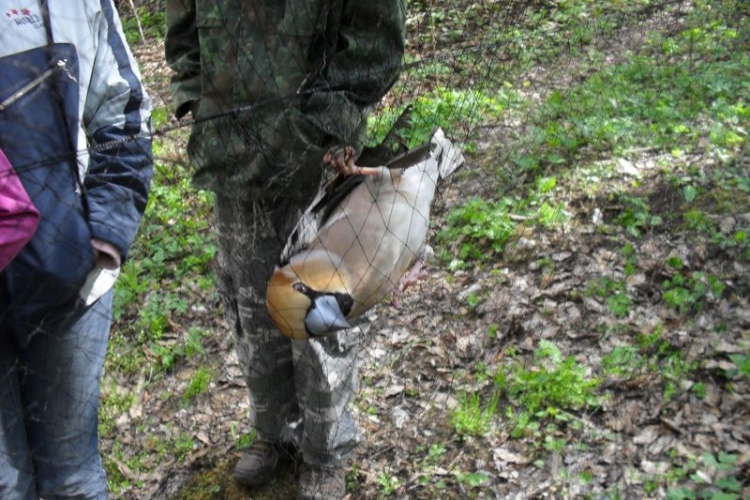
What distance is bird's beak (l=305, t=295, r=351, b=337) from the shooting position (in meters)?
Answer: 1.88

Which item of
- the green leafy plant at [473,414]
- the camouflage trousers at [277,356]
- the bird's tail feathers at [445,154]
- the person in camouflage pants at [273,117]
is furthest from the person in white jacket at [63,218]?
the green leafy plant at [473,414]

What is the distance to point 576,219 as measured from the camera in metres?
4.15

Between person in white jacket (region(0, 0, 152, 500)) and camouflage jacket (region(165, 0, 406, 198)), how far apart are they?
243mm

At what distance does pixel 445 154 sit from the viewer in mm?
2381

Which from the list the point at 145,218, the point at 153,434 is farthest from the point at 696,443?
the point at 145,218

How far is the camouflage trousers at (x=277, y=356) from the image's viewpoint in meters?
2.29

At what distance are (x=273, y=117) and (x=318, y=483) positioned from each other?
4.45 feet

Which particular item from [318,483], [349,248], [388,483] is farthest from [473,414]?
[349,248]

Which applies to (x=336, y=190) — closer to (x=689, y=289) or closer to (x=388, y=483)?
(x=388, y=483)

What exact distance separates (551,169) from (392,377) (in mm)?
1739

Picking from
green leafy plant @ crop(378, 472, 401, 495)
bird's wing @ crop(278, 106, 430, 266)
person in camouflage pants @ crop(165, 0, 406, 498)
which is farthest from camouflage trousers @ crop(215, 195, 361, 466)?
green leafy plant @ crop(378, 472, 401, 495)

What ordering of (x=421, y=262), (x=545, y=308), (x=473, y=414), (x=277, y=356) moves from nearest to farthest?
(x=421, y=262) → (x=277, y=356) → (x=473, y=414) → (x=545, y=308)

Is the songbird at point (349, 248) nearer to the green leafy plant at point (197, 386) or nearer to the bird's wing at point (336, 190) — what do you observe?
the bird's wing at point (336, 190)

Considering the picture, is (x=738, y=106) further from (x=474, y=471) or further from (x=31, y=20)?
(x=31, y=20)
